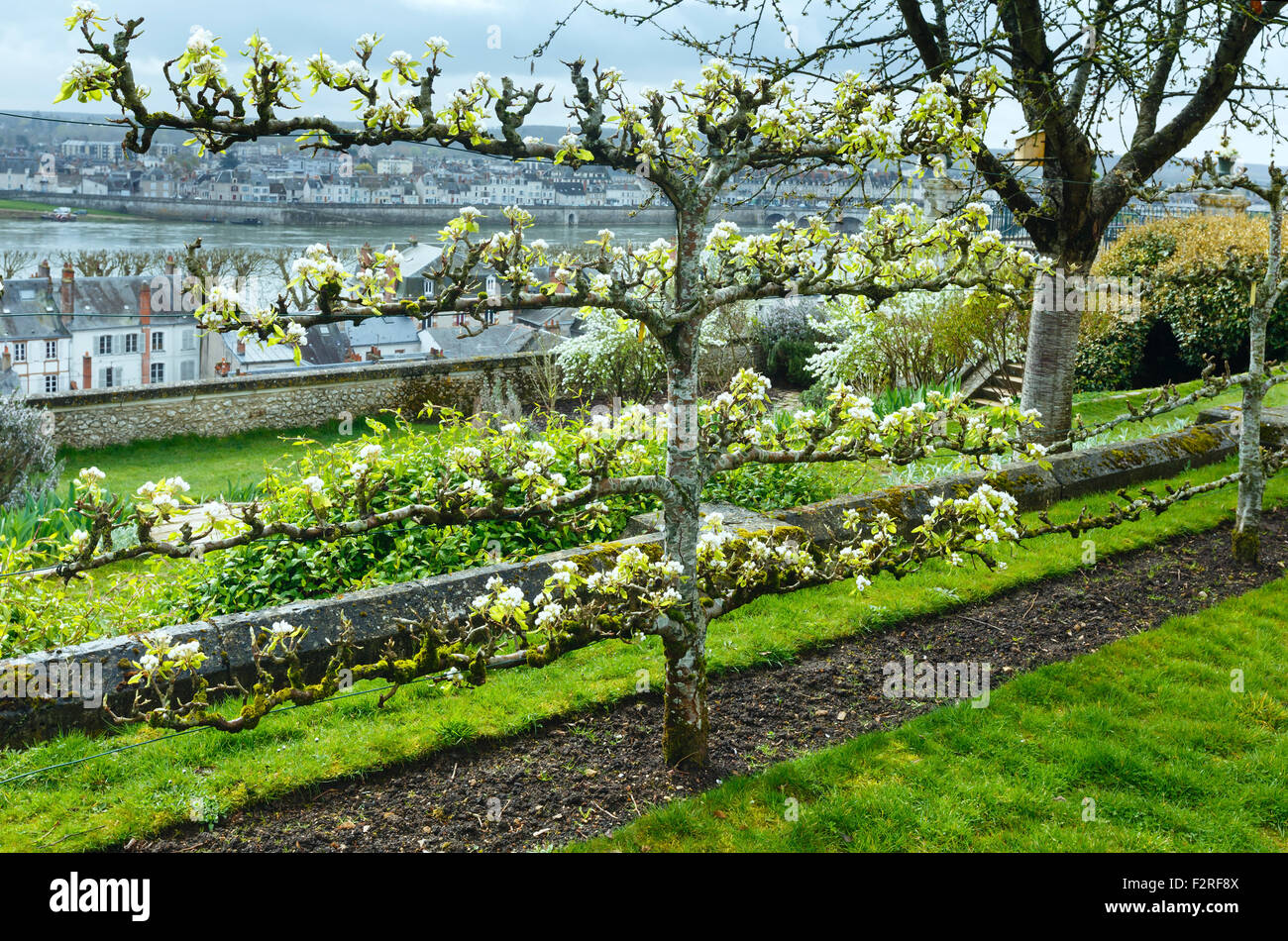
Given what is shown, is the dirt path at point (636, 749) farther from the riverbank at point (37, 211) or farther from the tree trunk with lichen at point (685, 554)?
the riverbank at point (37, 211)

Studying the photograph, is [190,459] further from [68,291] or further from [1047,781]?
[68,291]

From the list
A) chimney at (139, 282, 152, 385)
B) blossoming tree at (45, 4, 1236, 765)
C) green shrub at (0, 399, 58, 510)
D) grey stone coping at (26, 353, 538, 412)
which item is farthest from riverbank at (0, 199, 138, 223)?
blossoming tree at (45, 4, 1236, 765)

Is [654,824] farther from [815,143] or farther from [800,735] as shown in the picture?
[815,143]

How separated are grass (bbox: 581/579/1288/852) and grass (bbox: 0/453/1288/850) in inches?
39.6

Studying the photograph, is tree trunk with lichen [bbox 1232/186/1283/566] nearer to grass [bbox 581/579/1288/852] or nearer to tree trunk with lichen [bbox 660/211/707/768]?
grass [bbox 581/579/1288/852]

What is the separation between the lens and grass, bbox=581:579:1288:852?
4184 millimetres

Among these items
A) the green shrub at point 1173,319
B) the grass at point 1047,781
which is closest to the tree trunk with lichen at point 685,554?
the grass at point 1047,781

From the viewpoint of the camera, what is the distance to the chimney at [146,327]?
3550 cm

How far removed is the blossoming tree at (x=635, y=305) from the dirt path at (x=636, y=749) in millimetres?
387

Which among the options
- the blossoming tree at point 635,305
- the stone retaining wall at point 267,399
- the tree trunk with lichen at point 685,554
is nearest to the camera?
the blossoming tree at point 635,305

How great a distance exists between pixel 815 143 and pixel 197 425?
56.0 ft

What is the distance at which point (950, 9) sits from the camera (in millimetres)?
9578

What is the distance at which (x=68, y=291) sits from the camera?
34.7m
